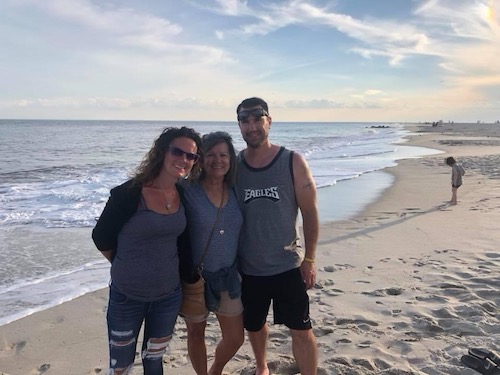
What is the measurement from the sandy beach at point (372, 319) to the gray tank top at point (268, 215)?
3.86 feet

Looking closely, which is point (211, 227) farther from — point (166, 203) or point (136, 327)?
point (136, 327)

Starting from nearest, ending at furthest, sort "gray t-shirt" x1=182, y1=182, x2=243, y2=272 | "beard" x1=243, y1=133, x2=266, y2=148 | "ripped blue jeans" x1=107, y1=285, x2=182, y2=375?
"ripped blue jeans" x1=107, y1=285, x2=182, y2=375
"gray t-shirt" x1=182, y1=182, x2=243, y2=272
"beard" x1=243, y1=133, x2=266, y2=148

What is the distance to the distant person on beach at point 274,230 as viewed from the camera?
3.25 m

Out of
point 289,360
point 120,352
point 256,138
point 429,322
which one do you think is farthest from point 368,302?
point 120,352

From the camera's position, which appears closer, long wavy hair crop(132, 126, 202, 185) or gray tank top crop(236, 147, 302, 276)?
long wavy hair crop(132, 126, 202, 185)

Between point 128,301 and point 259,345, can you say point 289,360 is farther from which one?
point 128,301

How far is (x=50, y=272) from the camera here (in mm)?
6492

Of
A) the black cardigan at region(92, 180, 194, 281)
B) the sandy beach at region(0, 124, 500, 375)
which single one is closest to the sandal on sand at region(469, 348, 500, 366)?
the sandy beach at region(0, 124, 500, 375)

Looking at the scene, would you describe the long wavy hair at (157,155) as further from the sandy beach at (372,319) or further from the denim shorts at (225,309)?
the sandy beach at (372,319)

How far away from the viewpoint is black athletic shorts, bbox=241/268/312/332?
10.9ft

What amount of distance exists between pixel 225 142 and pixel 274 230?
74 cm

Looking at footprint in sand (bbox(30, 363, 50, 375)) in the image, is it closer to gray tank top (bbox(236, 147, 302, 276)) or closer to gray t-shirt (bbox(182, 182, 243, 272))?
gray t-shirt (bbox(182, 182, 243, 272))

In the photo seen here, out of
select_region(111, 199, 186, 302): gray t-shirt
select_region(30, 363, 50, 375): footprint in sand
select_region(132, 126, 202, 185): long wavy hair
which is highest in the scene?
select_region(132, 126, 202, 185): long wavy hair

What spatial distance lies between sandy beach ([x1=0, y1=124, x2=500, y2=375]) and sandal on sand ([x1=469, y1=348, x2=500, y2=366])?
0.15m
